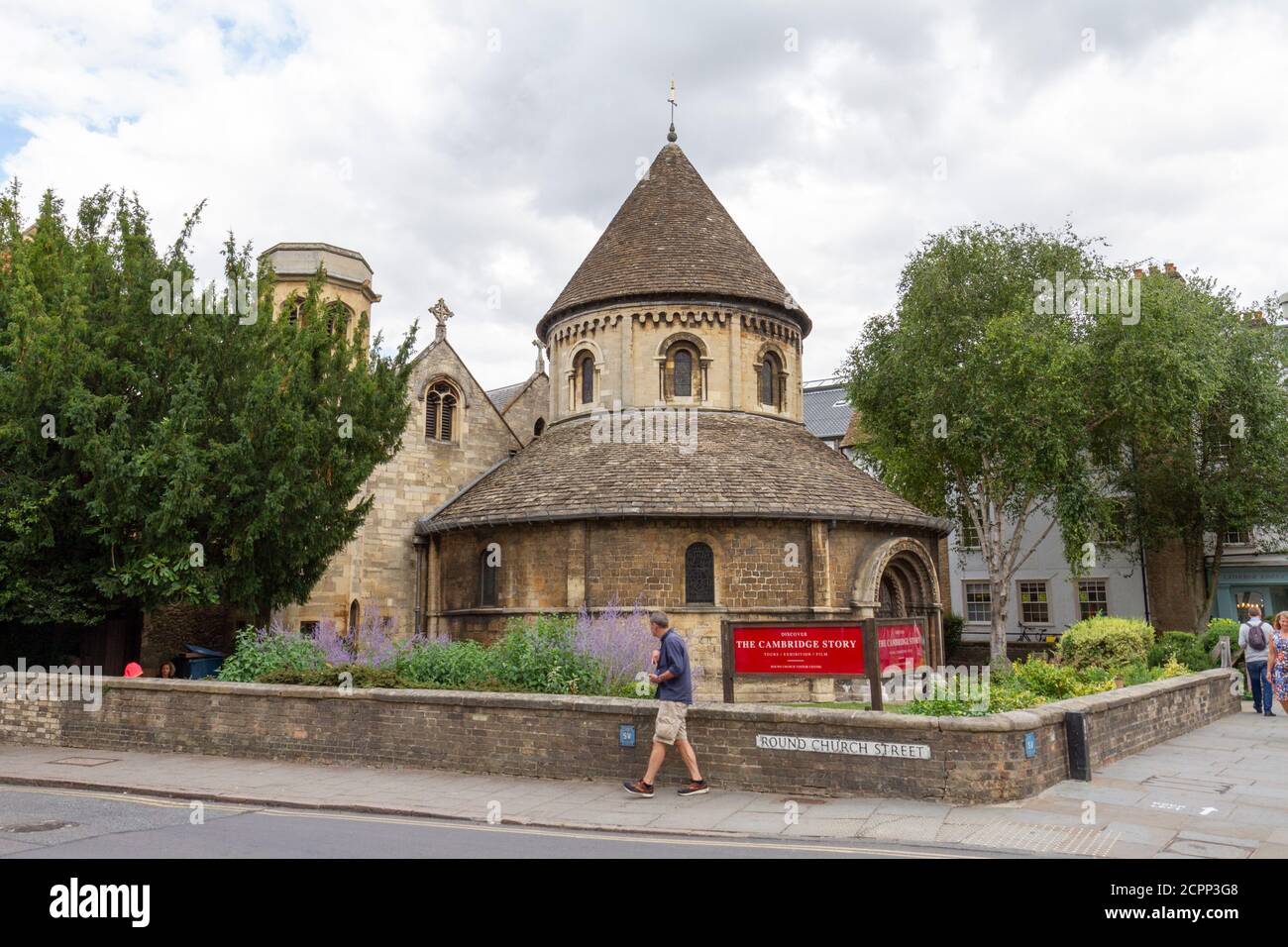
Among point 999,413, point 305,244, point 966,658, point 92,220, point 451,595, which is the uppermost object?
point 305,244

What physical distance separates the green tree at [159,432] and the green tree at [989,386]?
15726 millimetres

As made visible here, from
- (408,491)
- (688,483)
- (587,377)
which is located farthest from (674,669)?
(587,377)

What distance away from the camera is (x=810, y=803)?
30.0ft

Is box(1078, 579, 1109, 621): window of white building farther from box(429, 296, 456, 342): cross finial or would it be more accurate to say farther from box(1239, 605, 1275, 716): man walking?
box(429, 296, 456, 342): cross finial

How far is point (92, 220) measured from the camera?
18328 mm

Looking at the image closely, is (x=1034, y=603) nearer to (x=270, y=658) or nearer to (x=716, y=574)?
Result: (x=716, y=574)

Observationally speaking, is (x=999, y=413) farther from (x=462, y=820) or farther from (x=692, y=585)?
(x=462, y=820)

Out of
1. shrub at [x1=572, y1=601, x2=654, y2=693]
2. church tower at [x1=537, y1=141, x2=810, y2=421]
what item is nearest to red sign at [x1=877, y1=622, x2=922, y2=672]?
shrub at [x1=572, y1=601, x2=654, y2=693]

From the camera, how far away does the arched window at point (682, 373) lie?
2469cm

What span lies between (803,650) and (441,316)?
18677 mm

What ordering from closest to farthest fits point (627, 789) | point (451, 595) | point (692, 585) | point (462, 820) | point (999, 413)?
point (462, 820), point (627, 789), point (692, 585), point (451, 595), point (999, 413)

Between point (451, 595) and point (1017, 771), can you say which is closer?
point (1017, 771)
